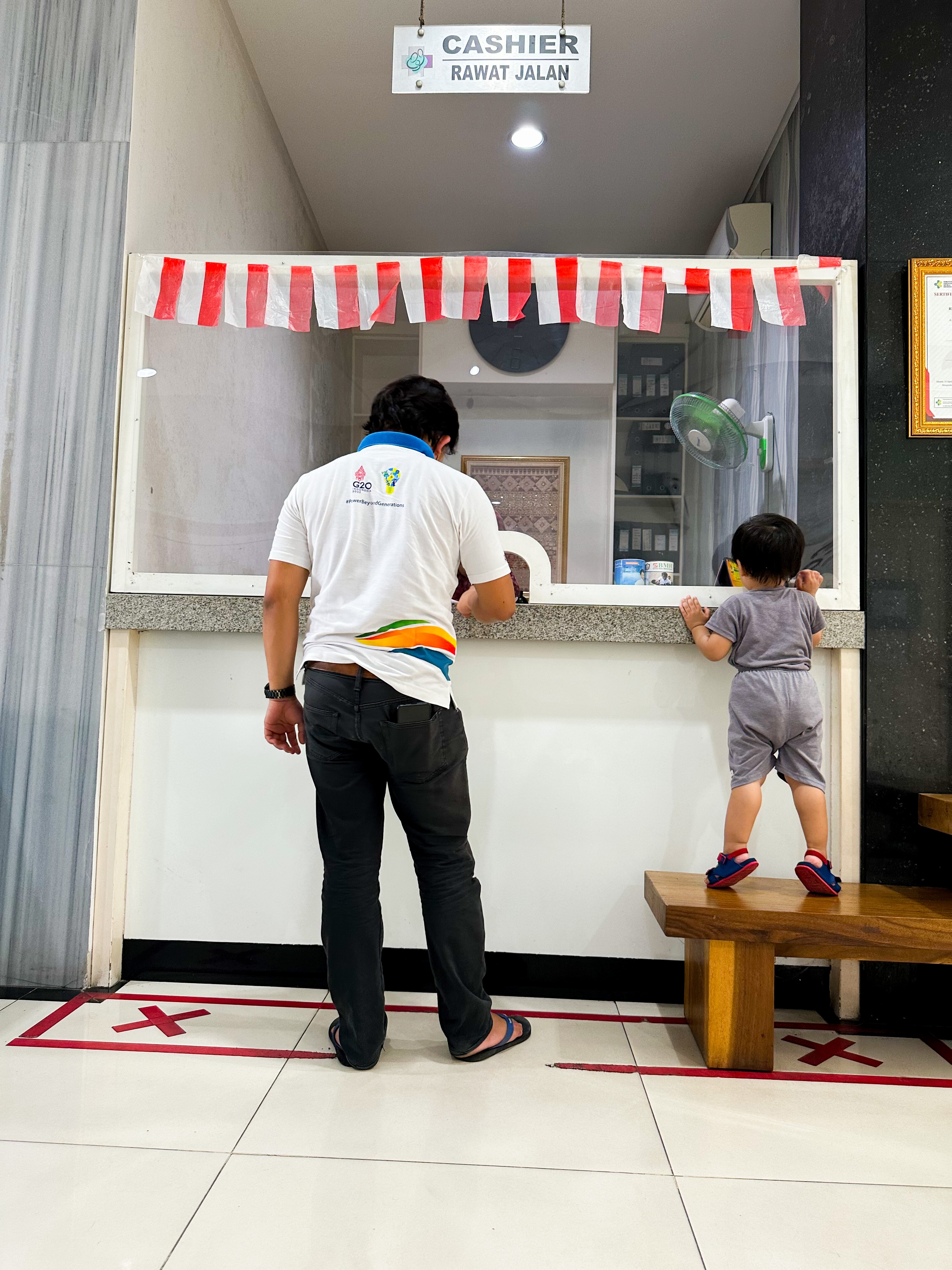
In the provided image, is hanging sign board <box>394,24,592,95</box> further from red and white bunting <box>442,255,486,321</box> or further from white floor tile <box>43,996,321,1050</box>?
white floor tile <box>43,996,321,1050</box>

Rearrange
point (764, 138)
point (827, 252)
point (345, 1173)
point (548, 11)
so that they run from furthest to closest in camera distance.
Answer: point (764, 138) < point (548, 11) < point (827, 252) < point (345, 1173)

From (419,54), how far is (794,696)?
2067 mm

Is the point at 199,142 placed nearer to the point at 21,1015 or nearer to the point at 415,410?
the point at 415,410

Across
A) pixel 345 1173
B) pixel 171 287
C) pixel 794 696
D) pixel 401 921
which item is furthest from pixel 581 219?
pixel 345 1173

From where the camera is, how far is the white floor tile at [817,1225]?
1327 millimetres

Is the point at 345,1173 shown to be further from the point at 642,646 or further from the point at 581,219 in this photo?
the point at 581,219

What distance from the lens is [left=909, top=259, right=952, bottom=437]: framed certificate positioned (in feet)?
7.63

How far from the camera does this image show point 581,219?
5289 millimetres

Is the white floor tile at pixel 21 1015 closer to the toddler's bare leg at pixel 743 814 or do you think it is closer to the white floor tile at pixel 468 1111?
the white floor tile at pixel 468 1111

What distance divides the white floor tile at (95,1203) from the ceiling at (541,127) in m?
3.90

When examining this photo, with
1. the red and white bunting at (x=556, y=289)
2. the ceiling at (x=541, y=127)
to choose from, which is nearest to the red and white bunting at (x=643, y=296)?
the red and white bunting at (x=556, y=289)

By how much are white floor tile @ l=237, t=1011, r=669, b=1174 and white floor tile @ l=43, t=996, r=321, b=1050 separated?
10 cm

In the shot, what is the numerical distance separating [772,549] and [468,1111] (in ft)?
4.87

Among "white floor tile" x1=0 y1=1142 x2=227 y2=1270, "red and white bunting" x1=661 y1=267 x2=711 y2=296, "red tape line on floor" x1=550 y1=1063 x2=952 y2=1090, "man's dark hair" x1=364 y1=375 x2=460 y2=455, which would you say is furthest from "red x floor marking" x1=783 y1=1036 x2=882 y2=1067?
"red and white bunting" x1=661 y1=267 x2=711 y2=296
